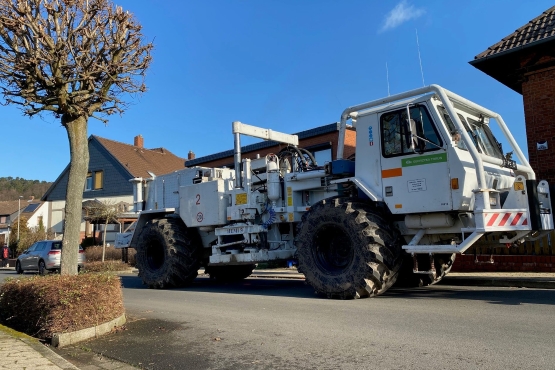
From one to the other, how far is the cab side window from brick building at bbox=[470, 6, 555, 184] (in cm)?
629

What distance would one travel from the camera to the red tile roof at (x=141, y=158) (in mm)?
37094

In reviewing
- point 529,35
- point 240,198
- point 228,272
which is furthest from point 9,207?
point 529,35

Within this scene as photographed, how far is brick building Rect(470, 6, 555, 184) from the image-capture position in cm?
1233

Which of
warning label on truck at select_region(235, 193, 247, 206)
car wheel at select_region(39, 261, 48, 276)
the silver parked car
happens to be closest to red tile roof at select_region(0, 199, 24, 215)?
the silver parked car

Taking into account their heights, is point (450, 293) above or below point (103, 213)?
below

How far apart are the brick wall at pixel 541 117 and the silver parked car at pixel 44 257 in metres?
16.9

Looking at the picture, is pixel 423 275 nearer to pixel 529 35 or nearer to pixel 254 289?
pixel 254 289

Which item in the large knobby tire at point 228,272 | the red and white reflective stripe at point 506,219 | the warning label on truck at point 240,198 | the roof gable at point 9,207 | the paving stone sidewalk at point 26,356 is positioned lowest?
the paving stone sidewalk at point 26,356

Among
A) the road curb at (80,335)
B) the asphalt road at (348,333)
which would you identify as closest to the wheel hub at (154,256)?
the asphalt road at (348,333)

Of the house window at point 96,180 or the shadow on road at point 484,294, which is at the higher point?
the house window at point 96,180

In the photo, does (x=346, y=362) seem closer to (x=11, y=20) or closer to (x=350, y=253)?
(x=350, y=253)

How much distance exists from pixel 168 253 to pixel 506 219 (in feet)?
23.6

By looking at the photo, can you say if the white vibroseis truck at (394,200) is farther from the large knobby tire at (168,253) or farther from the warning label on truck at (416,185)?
the large knobby tire at (168,253)

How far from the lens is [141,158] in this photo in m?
39.2
